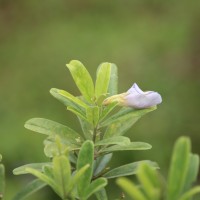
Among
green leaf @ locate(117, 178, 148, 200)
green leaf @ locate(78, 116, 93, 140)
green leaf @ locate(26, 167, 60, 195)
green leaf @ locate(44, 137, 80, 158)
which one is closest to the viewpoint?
green leaf @ locate(117, 178, 148, 200)

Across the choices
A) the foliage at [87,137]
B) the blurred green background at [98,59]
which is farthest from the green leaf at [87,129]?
the blurred green background at [98,59]

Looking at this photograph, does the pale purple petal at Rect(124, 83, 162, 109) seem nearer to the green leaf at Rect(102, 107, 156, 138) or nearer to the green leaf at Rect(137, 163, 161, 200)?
A: the green leaf at Rect(102, 107, 156, 138)

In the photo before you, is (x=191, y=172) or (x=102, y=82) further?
(x=102, y=82)

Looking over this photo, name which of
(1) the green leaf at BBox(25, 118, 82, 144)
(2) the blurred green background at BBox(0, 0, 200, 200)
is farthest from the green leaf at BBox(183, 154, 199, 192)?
(2) the blurred green background at BBox(0, 0, 200, 200)

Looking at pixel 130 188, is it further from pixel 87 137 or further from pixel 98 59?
pixel 98 59

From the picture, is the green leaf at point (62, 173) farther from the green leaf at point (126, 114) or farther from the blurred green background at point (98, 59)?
the blurred green background at point (98, 59)

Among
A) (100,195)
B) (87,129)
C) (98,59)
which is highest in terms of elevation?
(98,59)

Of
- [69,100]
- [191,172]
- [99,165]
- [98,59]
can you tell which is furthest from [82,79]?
[98,59]

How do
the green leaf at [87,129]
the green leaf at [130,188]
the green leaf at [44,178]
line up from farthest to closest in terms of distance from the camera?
the green leaf at [87,129] < the green leaf at [44,178] < the green leaf at [130,188]
